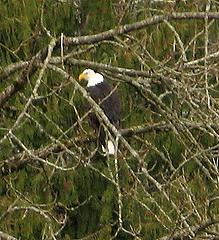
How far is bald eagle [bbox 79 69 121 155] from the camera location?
5.80 metres

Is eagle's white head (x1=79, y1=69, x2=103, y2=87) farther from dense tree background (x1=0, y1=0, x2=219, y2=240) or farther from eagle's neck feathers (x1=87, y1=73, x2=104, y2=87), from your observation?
dense tree background (x1=0, y1=0, x2=219, y2=240)

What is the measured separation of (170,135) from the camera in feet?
23.8

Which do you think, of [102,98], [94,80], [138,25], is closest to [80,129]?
[102,98]

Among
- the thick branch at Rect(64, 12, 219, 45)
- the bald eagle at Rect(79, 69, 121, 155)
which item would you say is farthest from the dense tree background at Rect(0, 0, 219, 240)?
the thick branch at Rect(64, 12, 219, 45)

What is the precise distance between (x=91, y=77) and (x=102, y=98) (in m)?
0.44

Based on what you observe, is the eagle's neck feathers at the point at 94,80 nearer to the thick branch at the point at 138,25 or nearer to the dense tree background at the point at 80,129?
the dense tree background at the point at 80,129

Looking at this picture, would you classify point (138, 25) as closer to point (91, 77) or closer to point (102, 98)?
point (102, 98)

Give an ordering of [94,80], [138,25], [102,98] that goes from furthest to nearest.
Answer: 1. [94,80]
2. [102,98]
3. [138,25]

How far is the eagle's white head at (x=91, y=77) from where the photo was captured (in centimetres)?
644

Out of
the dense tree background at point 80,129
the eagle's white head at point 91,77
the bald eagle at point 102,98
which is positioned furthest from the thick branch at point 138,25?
the eagle's white head at point 91,77

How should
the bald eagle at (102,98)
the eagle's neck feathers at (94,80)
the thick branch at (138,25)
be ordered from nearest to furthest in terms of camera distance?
the thick branch at (138,25)
the bald eagle at (102,98)
the eagle's neck feathers at (94,80)

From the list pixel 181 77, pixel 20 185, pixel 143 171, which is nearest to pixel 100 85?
pixel 20 185

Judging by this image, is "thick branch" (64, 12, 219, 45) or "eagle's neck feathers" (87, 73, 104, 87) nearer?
"thick branch" (64, 12, 219, 45)

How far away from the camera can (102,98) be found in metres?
6.16
